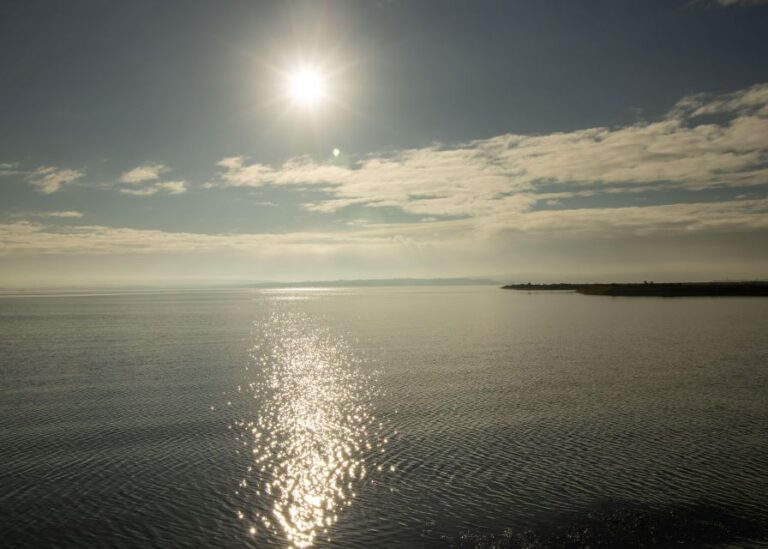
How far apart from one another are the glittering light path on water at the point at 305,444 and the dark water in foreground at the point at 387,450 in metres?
0.13

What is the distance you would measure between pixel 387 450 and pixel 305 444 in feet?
13.9

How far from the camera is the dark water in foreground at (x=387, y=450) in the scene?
18203mm

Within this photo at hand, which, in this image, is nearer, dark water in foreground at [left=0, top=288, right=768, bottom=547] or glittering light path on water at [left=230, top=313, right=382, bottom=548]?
dark water in foreground at [left=0, top=288, right=768, bottom=547]

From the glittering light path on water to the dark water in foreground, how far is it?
13cm

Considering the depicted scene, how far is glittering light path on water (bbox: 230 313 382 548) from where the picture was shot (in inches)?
752

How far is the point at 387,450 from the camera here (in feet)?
86.3

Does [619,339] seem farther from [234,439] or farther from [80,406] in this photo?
[80,406]

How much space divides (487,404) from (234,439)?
16082 millimetres

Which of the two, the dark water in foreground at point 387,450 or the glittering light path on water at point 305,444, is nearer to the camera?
the dark water in foreground at point 387,450

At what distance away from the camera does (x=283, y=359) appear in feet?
190

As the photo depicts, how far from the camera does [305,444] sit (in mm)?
27344

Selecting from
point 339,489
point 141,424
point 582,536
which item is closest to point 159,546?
point 339,489

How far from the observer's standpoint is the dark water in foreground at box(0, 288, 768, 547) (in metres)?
18.2

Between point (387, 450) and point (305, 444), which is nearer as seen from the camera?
point (387, 450)
